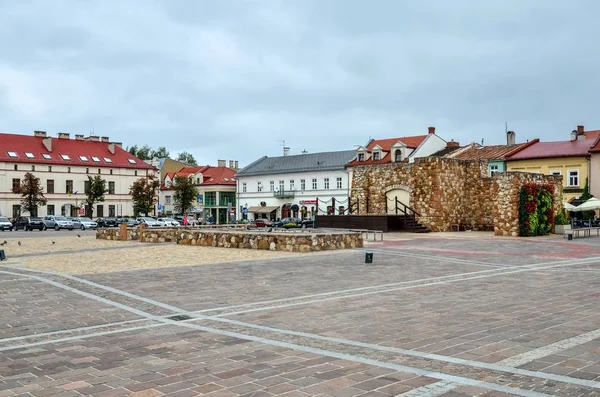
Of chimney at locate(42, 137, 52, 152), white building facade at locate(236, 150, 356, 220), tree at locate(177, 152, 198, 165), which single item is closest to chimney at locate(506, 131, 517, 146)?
white building facade at locate(236, 150, 356, 220)

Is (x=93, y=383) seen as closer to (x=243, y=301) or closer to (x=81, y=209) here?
(x=243, y=301)

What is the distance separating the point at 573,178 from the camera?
52.9 meters

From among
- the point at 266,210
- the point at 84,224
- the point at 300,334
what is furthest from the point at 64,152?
the point at 300,334

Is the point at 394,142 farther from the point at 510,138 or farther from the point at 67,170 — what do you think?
the point at 67,170

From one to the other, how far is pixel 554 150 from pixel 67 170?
188 feet

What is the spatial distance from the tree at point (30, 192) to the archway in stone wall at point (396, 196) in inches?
1730

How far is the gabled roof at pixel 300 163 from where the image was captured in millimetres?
70062

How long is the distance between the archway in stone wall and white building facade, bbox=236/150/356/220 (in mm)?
26419

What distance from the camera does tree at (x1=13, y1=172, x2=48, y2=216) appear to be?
210 ft

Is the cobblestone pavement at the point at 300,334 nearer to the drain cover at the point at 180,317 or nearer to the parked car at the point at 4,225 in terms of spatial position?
the drain cover at the point at 180,317

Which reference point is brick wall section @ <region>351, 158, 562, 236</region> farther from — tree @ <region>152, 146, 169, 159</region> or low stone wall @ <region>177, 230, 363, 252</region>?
tree @ <region>152, 146, 169, 159</region>

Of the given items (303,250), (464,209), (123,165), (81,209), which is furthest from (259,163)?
(303,250)

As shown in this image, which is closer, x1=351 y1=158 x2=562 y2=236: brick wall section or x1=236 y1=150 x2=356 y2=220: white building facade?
x1=351 y1=158 x2=562 y2=236: brick wall section

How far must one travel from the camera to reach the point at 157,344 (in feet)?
23.0
